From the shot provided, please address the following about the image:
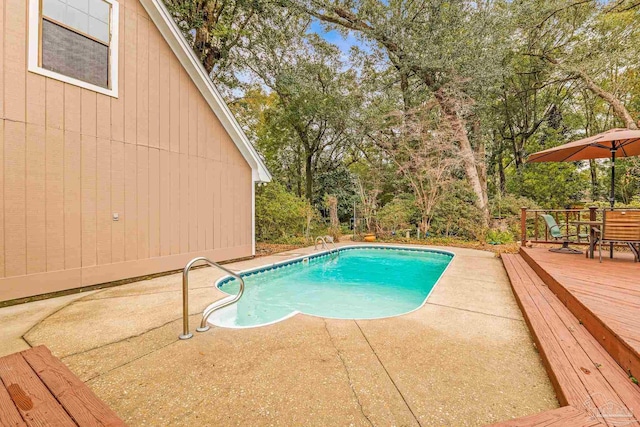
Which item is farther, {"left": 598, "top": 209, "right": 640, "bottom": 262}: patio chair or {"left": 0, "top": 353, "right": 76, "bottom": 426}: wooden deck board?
{"left": 598, "top": 209, "right": 640, "bottom": 262}: patio chair

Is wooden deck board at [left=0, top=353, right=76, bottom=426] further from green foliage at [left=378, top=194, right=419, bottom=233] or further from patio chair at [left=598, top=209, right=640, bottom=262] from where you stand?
green foliage at [left=378, top=194, right=419, bottom=233]

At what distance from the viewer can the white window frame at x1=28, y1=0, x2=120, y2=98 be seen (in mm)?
4062

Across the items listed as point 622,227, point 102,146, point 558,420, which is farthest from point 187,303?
point 622,227

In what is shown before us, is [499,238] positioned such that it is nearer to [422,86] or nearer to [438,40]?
[422,86]

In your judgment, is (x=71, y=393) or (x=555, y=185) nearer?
(x=71, y=393)

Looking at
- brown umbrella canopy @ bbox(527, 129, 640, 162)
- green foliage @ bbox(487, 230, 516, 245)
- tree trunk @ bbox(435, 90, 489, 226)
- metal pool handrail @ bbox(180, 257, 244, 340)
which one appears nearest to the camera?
metal pool handrail @ bbox(180, 257, 244, 340)

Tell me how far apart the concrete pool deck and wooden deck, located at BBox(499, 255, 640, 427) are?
128 mm

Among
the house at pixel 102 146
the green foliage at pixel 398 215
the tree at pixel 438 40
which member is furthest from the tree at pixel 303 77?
the house at pixel 102 146

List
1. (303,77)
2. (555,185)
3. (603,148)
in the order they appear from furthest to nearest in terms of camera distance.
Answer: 1. (555,185)
2. (303,77)
3. (603,148)

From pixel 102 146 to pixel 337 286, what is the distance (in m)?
5.06

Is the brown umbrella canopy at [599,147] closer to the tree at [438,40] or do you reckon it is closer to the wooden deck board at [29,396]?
the tree at [438,40]

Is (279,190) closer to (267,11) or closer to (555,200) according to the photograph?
(267,11)

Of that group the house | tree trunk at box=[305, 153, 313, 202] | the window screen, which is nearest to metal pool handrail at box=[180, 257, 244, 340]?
the house

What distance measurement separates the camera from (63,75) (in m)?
4.33
